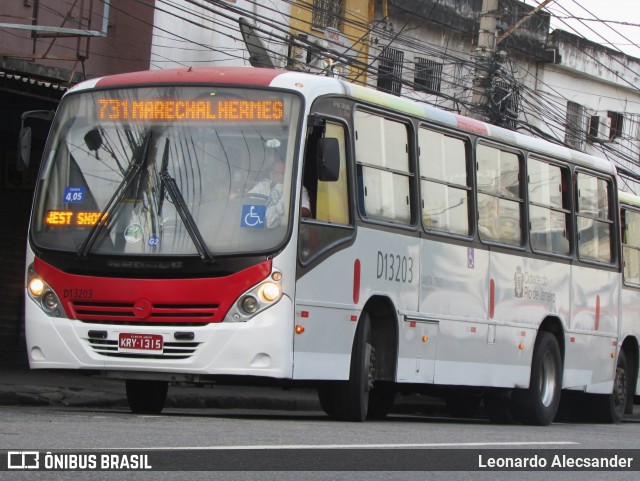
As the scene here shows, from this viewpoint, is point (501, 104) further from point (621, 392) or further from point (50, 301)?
point (50, 301)

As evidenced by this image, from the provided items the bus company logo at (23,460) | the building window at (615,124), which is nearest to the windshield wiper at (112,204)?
the bus company logo at (23,460)

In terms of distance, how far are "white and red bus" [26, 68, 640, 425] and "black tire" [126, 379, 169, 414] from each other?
0.06 feet

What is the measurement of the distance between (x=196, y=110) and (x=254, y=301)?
177cm

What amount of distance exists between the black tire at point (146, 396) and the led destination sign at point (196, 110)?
2.52 meters

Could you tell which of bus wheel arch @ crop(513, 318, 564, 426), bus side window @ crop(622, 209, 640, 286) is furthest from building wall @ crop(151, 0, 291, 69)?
bus wheel arch @ crop(513, 318, 564, 426)

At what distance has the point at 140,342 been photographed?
37.0 feet

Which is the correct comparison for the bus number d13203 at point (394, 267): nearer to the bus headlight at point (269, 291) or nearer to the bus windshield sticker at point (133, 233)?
the bus headlight at point (269, 291)

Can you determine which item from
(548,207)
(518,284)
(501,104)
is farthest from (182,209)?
(501,104)

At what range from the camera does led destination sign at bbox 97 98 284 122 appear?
11.6 meters

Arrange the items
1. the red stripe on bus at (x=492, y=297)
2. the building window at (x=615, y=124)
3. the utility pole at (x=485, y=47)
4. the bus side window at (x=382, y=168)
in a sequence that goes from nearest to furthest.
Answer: the bus side window at (x=382, y=168), the red stripe on bus at (x=492, y=297), the utility pole at (x=485, y=47), the building window at (x=615, y=124)

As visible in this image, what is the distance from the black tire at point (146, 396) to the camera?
42.0 feet

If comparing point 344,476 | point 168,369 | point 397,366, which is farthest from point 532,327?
point 344,476

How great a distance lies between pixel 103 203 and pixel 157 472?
537cm

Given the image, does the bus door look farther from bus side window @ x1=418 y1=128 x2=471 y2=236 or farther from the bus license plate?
bus side window @ x1=418 y1=128 x2=471 y2=236
